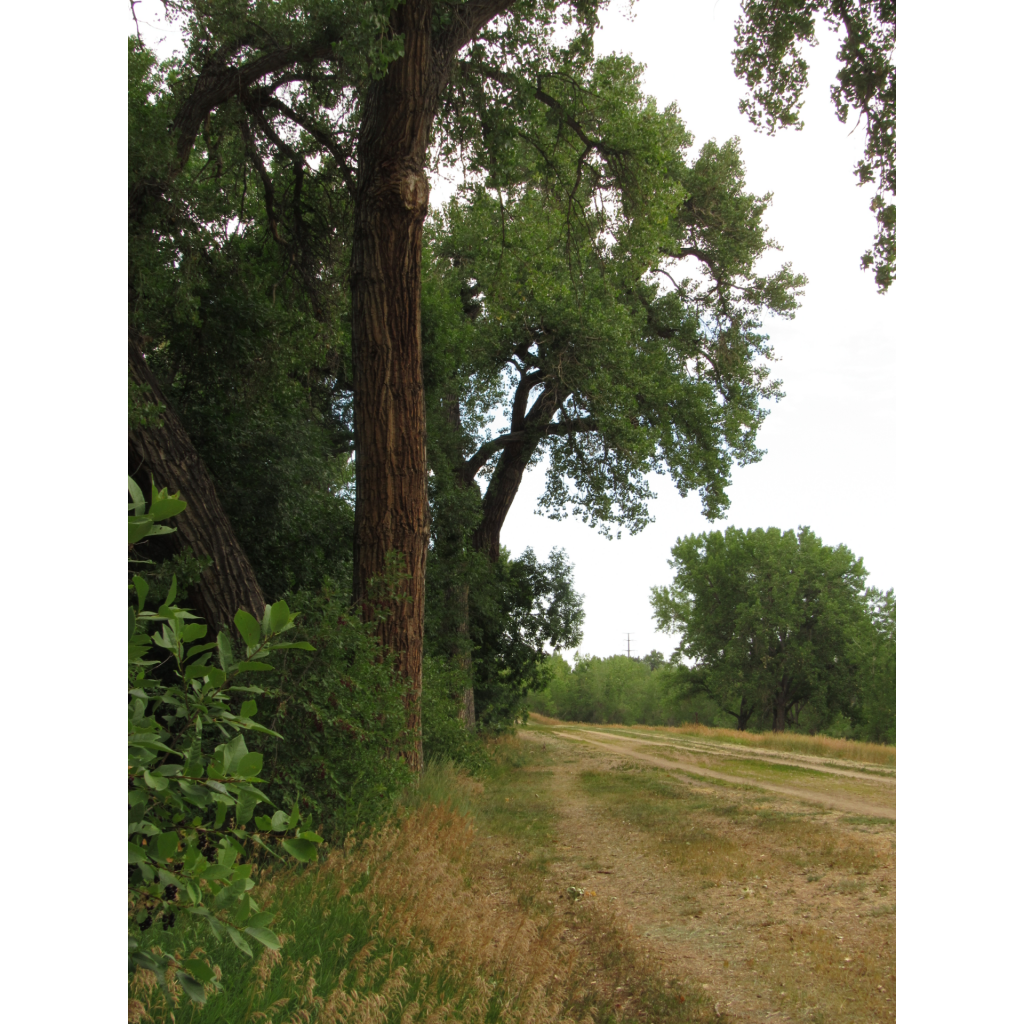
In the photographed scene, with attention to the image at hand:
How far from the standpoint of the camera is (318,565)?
1114cm

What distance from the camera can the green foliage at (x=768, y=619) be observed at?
46.2 m

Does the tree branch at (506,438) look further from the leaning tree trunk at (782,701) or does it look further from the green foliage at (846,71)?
the leaning tree trunk at (782,701)

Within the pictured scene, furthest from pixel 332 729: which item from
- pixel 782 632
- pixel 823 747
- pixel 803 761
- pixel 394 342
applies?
pixel 782 632

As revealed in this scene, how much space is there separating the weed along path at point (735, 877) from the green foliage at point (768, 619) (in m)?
35.1

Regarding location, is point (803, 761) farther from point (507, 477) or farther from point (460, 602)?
point (507, 477)

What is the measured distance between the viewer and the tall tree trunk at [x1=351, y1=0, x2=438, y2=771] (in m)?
7.91

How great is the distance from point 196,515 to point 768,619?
1770 inches

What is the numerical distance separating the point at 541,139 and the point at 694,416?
7.40 m

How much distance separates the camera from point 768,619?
47.2 meters

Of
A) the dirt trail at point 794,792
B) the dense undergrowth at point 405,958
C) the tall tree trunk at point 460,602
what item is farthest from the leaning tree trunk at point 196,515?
the tall tree trunk at point 460,602

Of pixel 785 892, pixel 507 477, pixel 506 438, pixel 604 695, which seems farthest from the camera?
pixel 604 695
